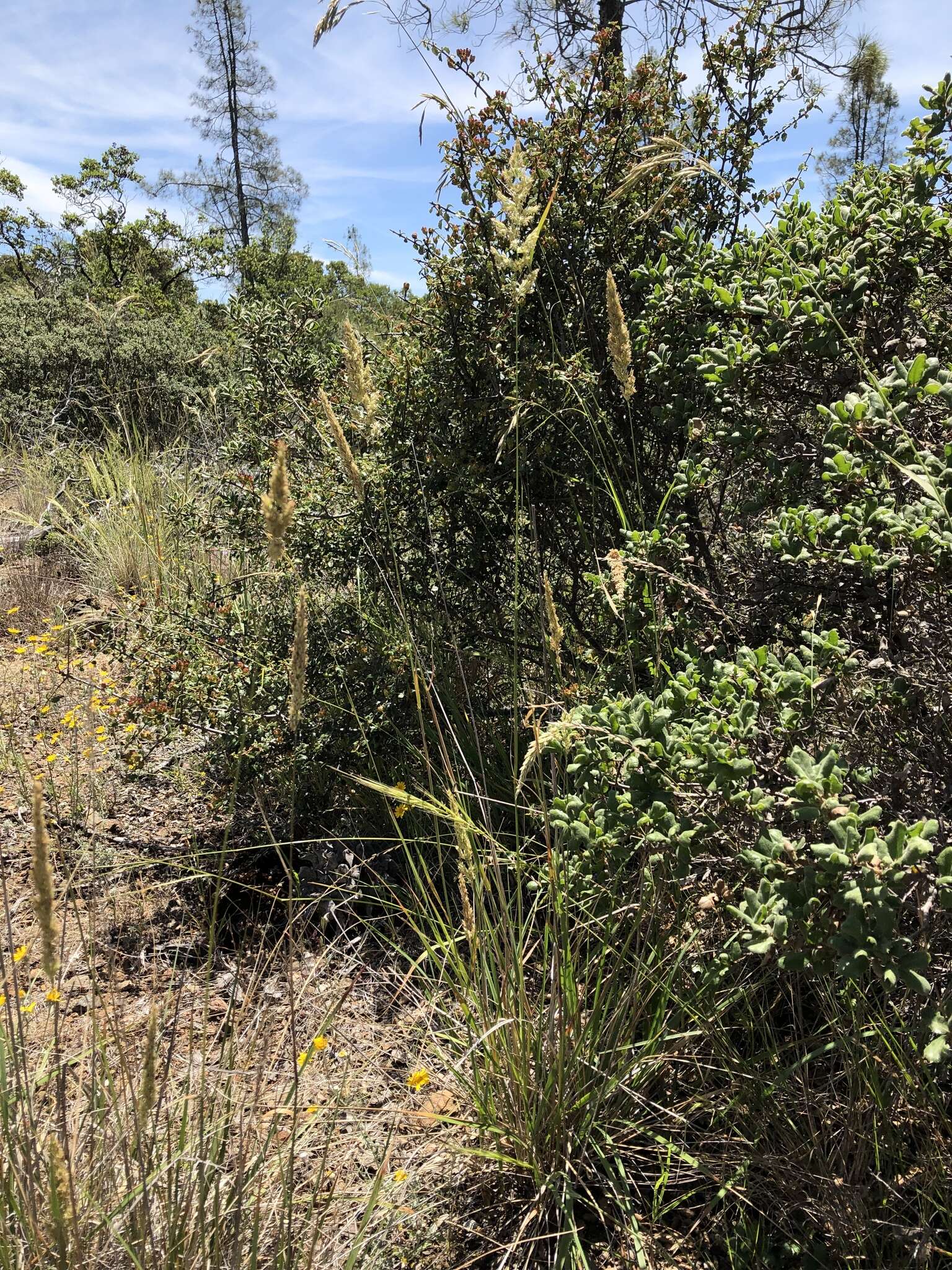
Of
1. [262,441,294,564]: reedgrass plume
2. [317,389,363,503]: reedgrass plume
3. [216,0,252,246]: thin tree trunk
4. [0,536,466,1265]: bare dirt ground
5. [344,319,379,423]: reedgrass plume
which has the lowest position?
[0,536,466,1265]: bare dirt ground

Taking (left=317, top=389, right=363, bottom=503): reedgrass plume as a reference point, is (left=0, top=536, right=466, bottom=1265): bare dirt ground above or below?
below

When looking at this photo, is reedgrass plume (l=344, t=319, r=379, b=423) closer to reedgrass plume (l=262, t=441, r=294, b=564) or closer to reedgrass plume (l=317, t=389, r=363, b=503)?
reedgrass plume (l=317, t=389, r=363, b=503)

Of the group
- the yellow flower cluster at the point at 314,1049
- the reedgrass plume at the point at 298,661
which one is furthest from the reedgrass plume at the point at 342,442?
the yellow flower cluster at the point at 314,1049

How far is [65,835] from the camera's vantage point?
3.06 metres

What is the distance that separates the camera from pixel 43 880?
3.26ft

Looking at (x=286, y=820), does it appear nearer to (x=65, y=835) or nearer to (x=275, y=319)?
(x=65, y=835)

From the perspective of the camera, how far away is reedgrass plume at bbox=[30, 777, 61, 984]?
0.98m

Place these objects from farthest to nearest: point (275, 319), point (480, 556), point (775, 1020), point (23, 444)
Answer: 1. point (23, 444)
2. point (275, 319)
3. point (480, 556)
4. point (775, 1020)

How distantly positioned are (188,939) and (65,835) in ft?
2.29

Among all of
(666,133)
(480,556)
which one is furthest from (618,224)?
(480,556)

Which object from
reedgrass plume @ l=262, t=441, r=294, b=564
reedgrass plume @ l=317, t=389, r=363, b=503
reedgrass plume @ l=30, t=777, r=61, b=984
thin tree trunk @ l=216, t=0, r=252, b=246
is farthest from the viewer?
thin tree trunk @ l=216, t=0, r=252, b=246

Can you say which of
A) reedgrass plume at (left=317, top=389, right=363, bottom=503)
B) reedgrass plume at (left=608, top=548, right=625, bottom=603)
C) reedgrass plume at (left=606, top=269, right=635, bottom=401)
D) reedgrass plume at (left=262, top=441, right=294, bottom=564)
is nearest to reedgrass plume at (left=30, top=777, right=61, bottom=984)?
reedgrass plume at (left=262, top=441, right=294, bottom=564)

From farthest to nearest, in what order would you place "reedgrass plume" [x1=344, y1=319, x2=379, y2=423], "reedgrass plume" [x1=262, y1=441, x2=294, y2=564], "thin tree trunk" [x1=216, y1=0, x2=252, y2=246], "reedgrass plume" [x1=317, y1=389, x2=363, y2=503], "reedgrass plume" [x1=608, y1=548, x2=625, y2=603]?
"thin tree trunk" [x1=216, y1=0, x2=252, y2=246]
"reedgrass plume" [x1=344, y1=319, x2=379, y2=423]
"reedgrass plume" [x1=608, y1=548, x2=625, y2=603]
"reedgrass plume" [x1=317, y1=389, x2=363, y2=503]
"reedgrass plume" [x1=262, y1=441, x2=294, y2=564]

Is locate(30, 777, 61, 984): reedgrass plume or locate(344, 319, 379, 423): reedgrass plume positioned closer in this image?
locate(30, 777, 61, 984): reedgrass plume
